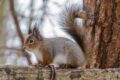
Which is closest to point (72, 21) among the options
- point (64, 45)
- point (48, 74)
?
point (64, 45)

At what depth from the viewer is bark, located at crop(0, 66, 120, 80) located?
1.47 meters

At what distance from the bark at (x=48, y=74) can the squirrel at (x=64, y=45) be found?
0.43 metres

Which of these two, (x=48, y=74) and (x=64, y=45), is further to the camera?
(x=64, y=45)

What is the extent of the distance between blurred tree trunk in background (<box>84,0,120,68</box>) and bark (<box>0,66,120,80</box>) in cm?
55

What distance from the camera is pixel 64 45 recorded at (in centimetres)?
212

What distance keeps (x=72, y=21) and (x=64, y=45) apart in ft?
0.48

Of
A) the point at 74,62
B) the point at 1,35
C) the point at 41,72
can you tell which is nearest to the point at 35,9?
the point at 1,35

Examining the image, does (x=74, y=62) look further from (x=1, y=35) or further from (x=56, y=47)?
(x=1, y=35)

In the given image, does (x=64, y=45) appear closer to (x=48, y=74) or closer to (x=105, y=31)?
(x=105, y=31)

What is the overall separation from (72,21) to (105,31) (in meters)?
0.23

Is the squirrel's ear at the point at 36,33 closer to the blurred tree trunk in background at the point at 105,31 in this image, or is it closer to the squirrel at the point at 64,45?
the squirrel at the point at 64,45

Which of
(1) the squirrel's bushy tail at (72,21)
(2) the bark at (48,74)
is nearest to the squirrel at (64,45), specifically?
(1) the squirrel's bushy tail at (72,21)

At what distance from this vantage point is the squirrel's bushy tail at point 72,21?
2047 mm

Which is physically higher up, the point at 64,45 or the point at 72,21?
the point at 72,21
